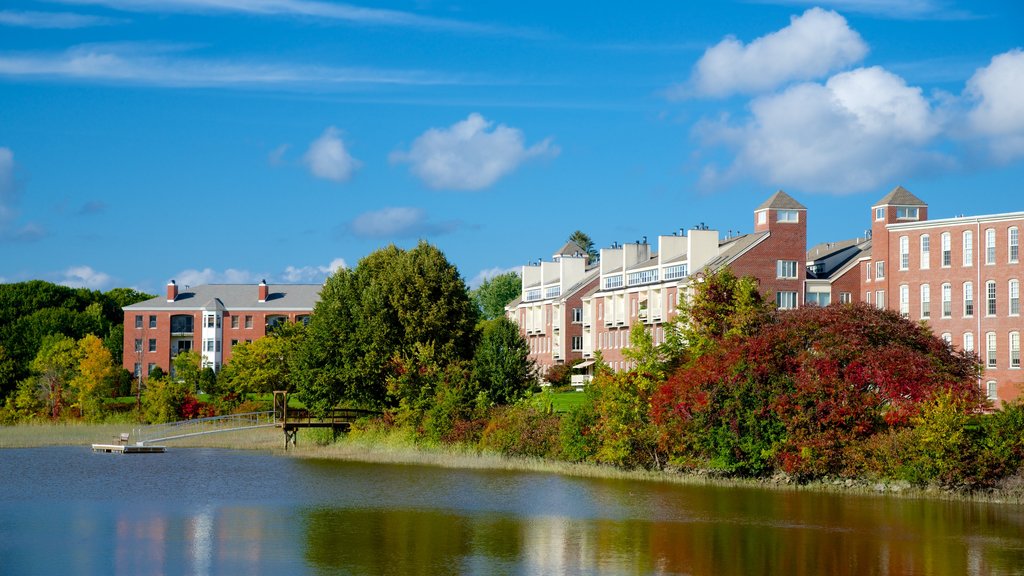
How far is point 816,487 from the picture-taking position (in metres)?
44.5

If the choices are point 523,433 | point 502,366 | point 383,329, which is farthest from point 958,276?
point 383,329

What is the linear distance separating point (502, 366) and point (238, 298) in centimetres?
8049

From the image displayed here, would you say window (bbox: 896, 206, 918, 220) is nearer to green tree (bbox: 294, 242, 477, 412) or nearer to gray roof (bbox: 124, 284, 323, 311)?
green tree (bbox: 294, 242, 477, 412)

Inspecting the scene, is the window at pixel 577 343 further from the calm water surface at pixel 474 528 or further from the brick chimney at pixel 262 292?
the calm water surface at pixel 474 528

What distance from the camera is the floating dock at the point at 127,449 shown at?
67.9 metres

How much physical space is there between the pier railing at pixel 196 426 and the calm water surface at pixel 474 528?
26080mm

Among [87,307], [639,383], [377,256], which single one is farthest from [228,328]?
[639,383]

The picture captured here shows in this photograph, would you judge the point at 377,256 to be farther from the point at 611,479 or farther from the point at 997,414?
the point at 997,414

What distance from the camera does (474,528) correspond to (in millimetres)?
34156

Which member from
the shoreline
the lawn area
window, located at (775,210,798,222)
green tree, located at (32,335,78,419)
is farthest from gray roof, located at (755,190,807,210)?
green tree, located at (32,335,78,419)

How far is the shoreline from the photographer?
42.1 meters

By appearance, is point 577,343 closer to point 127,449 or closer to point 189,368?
point 189,368

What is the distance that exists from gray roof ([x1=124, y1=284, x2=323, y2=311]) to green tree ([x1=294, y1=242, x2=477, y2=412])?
63829 mm

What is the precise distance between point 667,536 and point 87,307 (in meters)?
123
